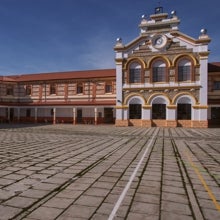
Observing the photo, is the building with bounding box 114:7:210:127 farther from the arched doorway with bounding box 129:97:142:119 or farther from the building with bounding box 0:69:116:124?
the building with bounding box 0:69:116:124

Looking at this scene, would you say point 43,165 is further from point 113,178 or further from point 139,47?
point 139,47

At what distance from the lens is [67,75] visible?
35219 mm

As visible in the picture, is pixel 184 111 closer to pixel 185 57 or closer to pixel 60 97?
pixel 185 57

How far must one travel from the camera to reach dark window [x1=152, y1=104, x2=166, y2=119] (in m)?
26.6

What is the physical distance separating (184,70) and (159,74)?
8.86 ft

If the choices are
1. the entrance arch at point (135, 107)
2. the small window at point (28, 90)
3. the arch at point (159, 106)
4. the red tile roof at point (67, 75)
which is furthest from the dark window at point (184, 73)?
the small window at point (28, 90)

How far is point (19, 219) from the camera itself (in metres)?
3.73

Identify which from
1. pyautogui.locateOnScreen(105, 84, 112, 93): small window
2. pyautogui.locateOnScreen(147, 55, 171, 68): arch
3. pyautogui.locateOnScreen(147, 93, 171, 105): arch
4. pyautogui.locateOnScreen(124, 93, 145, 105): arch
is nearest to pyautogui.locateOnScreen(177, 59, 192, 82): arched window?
pyautogui.locateOnScreen(147, 55, 171, 68): arch

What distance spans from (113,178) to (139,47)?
23.5 metres

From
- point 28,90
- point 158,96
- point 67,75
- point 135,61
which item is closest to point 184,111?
point 158,96

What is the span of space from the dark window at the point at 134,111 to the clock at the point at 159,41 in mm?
6951

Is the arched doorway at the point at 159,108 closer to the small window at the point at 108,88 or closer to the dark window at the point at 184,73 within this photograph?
the dark window at the point at 184,73

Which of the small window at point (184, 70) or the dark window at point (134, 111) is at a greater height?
the small window at point (184, 70)

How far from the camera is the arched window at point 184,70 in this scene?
2578 centimetres
